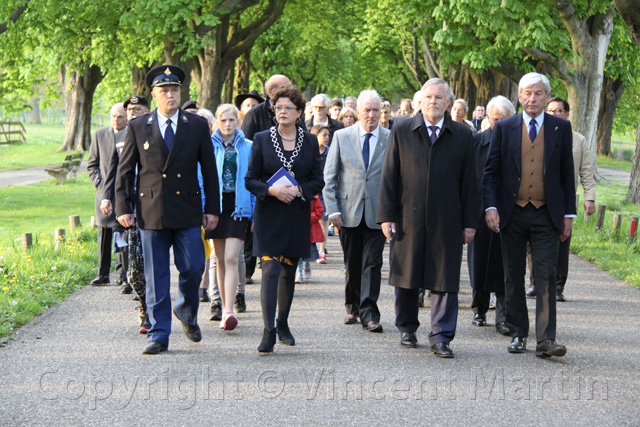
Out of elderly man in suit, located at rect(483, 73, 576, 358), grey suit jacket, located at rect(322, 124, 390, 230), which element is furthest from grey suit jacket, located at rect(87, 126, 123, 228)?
elderly man in suit, located at rect(483, 73, 576, 358)

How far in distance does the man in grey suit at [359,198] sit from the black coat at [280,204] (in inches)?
35.4

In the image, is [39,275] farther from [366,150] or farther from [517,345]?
[517,345]

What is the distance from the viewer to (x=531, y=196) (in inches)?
291

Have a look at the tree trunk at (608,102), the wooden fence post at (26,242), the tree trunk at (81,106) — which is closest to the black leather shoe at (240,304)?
the wooden fence post at (26,242)

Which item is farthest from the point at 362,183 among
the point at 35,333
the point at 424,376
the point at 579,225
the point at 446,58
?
the point at 446,58

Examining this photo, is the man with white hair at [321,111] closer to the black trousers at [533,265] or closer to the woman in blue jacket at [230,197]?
the woman in blue jacket at [230,197]

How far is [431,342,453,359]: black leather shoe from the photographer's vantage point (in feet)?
23.5

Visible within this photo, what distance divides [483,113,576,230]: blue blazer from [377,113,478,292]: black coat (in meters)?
0.23

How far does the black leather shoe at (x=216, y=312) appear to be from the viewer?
865 cm

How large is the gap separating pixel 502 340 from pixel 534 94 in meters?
2.20

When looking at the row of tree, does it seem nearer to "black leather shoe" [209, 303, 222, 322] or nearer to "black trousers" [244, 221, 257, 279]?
"black trousers" [244, 221, 257, 279]

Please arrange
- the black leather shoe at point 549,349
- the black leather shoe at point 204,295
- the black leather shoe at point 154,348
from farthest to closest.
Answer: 1. the black leather shoe at point 204,295
2. the black leather shoe at point 154,348
3. the black leather shoe at point 549,349

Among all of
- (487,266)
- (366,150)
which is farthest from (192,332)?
(487,266)

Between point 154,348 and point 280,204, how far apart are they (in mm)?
1561
